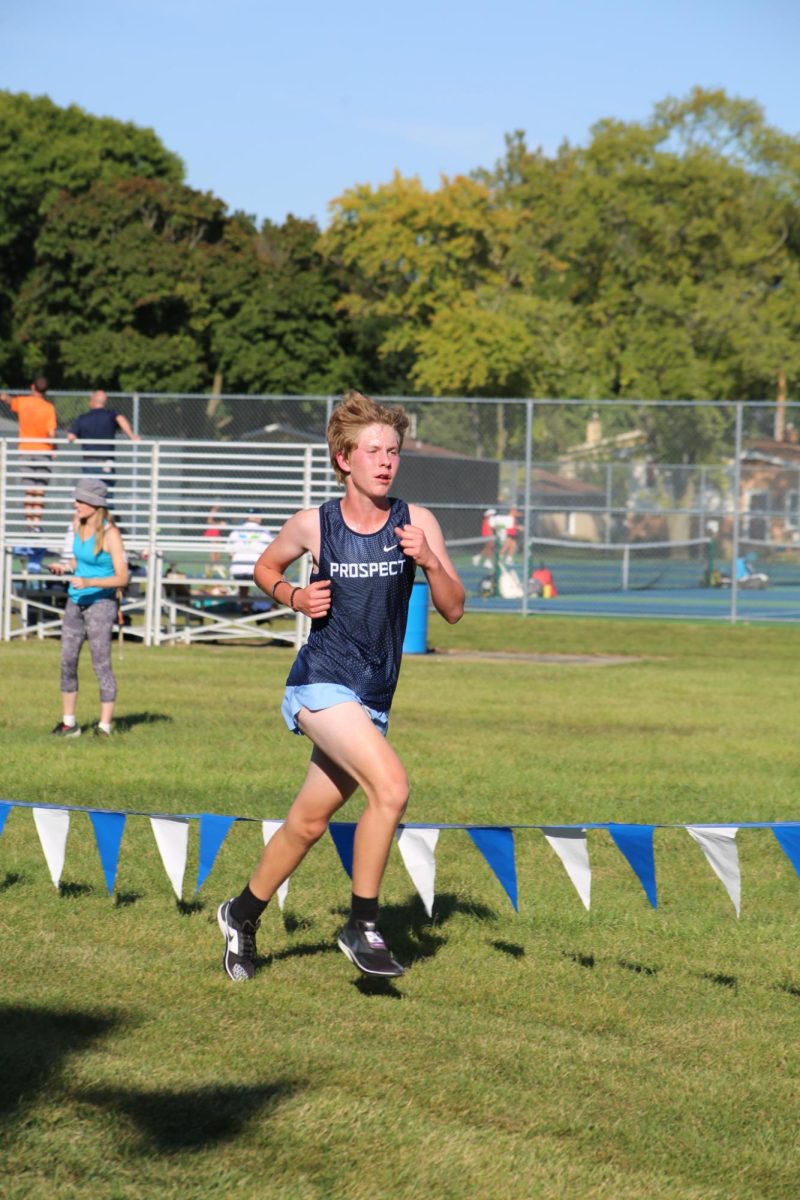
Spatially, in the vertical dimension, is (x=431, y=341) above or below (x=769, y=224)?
below

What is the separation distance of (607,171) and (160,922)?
55.7 metres

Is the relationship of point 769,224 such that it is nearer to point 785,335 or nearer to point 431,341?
point 785,335

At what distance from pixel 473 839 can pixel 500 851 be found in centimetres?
18

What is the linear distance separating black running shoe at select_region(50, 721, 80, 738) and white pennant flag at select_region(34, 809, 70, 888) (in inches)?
200

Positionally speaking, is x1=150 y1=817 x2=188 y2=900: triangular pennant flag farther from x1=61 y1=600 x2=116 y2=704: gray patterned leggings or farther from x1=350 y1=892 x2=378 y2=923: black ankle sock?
x1=61 y1=600 x2=116 y2=704: gray patterned leggings

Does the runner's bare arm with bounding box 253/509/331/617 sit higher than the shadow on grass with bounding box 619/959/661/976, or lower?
higher

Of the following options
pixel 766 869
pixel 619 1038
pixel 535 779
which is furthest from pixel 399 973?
pixel 535 779

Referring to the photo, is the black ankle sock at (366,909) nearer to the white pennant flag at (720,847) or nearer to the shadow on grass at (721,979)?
the white pennant flag at (720,847)

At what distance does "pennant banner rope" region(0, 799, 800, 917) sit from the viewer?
571 centimetres

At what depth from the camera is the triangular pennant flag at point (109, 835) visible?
246 inches

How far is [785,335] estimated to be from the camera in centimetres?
5388

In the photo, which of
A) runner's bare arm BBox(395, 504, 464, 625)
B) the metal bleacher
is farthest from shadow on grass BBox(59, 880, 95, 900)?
the metal bleacher

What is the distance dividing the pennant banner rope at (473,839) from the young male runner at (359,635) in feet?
1.03

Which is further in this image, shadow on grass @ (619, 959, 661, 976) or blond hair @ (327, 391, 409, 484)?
shadow on grass @ (619, 959, 661, 976)
